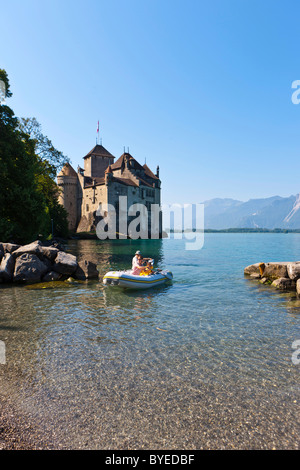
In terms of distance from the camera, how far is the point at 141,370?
250 inches

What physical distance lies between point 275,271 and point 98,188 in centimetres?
6218

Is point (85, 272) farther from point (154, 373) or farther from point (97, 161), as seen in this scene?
point (97, 161)

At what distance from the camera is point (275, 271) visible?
1834cm

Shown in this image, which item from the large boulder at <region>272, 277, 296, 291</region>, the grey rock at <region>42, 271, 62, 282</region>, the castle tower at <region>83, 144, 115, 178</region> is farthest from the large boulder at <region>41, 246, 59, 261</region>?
the castle tower at <region>83, 144, 115, 178</region>

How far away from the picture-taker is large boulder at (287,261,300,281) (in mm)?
16188

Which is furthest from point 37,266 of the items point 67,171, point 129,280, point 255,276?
point 67,171

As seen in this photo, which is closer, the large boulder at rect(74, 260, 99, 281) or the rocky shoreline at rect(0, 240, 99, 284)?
the rocky shoreline at rect(0, 240, 99, 284)

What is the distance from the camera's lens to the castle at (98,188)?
74.2 m

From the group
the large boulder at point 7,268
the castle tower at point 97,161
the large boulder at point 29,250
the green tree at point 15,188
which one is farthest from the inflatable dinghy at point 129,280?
the castle tower at point 97,161

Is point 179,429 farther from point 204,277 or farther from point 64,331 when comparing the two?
point 204,277

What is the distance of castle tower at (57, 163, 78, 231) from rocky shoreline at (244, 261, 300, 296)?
218ft

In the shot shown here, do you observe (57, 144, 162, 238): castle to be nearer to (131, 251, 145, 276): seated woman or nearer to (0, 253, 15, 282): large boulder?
(0, 253, 15, 282): large boulder
